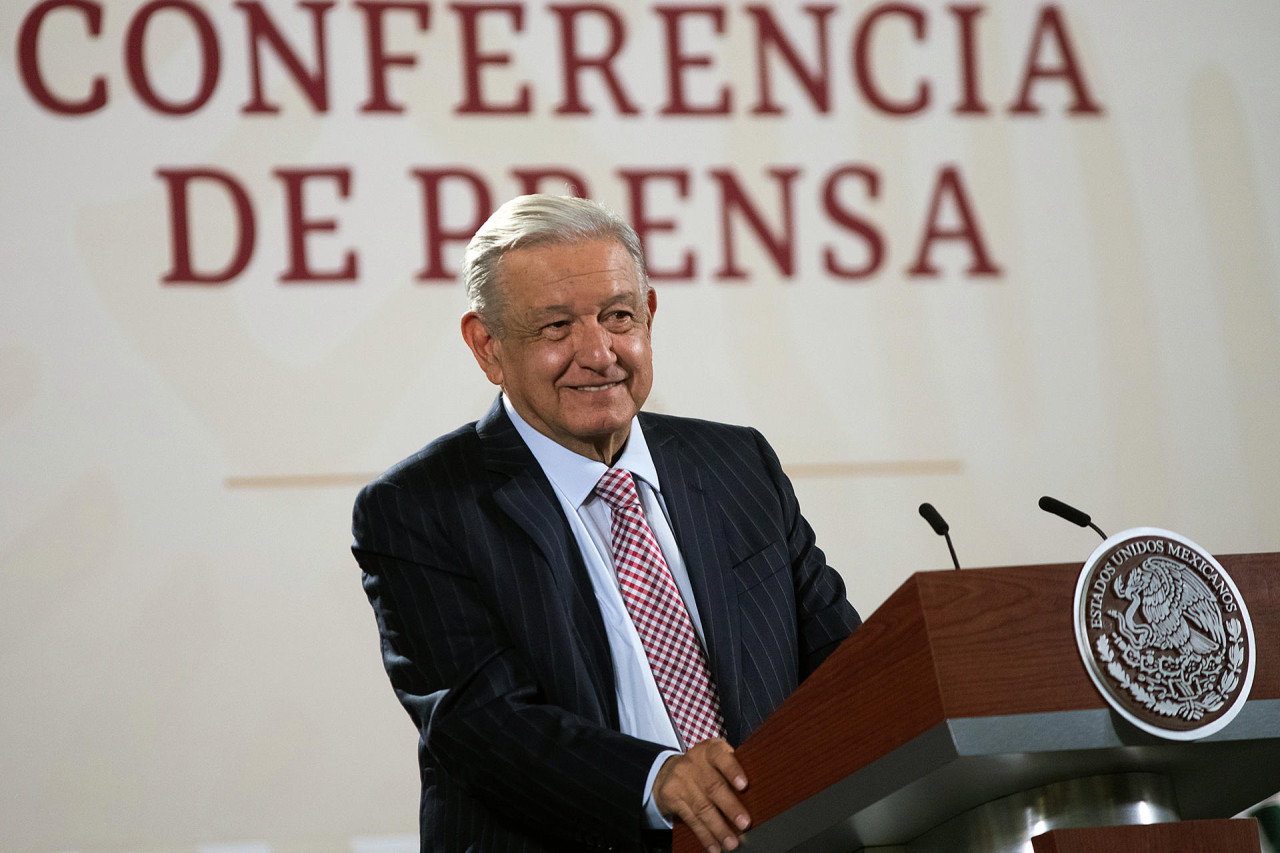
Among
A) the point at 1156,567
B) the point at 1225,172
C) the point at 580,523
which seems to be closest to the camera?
the point at 1156,567

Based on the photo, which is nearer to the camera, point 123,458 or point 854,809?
point 854,809

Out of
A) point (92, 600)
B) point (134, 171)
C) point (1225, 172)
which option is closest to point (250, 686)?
point (92, 600)

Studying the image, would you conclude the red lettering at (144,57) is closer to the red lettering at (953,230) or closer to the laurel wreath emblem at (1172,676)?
the red lettering at (953,230)

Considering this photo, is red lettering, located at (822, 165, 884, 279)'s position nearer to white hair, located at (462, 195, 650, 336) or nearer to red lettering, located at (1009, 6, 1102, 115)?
red lettering, located at (1009, 6, 1102, 115)

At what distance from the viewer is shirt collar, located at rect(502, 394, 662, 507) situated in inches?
78.8

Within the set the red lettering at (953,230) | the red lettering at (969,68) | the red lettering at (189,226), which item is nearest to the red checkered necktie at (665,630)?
the red lettering at (189,226)

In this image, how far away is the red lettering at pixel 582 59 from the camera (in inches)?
135

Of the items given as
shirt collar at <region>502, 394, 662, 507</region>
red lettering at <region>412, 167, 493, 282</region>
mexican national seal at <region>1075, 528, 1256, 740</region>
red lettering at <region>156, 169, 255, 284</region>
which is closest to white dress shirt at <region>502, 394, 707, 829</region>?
shirt collar at <region>502, 394, 662, 507</region>

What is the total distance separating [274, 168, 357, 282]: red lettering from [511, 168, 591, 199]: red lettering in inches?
15.8

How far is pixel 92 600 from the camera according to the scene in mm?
3137

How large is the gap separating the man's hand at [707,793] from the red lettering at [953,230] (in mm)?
2174

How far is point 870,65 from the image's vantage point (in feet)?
11.6

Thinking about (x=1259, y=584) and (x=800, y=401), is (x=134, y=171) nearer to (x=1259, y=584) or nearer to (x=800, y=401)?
(x=800, y=401)

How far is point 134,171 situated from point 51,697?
1.14 meters
